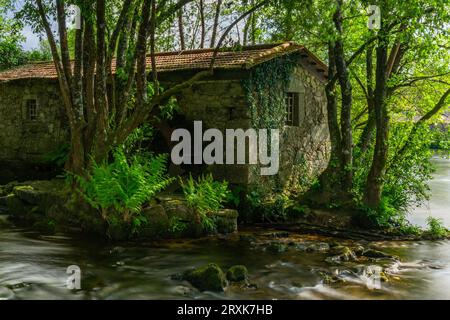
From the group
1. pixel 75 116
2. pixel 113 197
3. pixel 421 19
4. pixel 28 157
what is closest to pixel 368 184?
pixel 421 19

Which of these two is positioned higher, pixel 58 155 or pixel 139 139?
pixel 139 139

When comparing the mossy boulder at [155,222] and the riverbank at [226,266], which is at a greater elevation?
the mossy boulder at [155,222]

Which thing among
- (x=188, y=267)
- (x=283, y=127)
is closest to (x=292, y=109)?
(x=283, y=127)

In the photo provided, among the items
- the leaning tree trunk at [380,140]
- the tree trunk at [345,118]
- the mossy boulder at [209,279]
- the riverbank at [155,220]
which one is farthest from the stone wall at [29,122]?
the mossy boulder at [209,279]

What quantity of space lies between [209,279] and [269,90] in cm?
663

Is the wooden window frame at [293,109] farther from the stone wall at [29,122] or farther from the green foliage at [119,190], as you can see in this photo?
the stone wall at [29,122]

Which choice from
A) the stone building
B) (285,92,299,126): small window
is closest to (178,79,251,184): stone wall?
the stone building

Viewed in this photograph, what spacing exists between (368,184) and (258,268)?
190 inches

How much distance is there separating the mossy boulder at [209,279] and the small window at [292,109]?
Result: 7231 mm

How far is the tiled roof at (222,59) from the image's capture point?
36.2ft

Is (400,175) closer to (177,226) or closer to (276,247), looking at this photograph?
(276,247)

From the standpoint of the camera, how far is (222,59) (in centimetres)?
1167

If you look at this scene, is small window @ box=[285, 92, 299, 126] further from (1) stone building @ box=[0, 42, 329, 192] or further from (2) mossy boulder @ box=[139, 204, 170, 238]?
(2) mossy boulder @ box=[139, 204, 170, 238]
